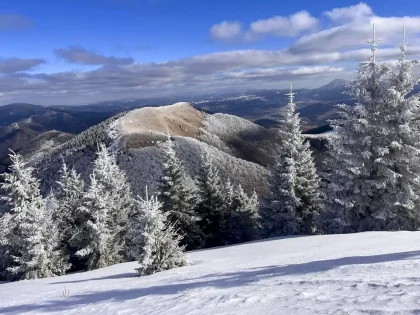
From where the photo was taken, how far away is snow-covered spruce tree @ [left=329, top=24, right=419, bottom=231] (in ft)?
66.7

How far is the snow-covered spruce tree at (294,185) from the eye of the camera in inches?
1036

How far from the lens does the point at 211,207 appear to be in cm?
3588

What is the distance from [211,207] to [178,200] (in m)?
5.10

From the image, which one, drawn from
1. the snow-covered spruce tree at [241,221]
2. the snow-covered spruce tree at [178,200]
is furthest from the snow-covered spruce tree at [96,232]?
the snow-covered spruce tree at [241,221]

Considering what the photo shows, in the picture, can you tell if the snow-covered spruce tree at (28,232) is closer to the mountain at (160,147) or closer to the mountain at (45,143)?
the mountain at (160,147)

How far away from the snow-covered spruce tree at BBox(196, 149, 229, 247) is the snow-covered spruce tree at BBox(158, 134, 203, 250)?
8.13 feet

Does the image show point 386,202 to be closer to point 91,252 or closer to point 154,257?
point 154,257

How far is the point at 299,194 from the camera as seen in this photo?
26.9m

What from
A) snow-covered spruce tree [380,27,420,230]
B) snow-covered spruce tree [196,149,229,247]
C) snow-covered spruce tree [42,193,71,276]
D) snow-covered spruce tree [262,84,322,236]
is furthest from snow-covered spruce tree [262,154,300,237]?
snow-covered spruce tree [42,193,71,276]

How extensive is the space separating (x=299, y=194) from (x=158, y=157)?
4309 centimetres

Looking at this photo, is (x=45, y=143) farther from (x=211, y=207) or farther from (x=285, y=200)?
(x=285, y=200)

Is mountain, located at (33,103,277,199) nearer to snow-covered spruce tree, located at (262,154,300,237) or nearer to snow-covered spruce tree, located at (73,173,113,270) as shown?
snow-covered spruce tree, located at (262,154,300,237)

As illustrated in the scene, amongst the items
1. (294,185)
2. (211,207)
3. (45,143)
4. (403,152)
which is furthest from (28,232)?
(45,143)

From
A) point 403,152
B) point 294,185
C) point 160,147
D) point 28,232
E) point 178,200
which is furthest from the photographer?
point 160,147
